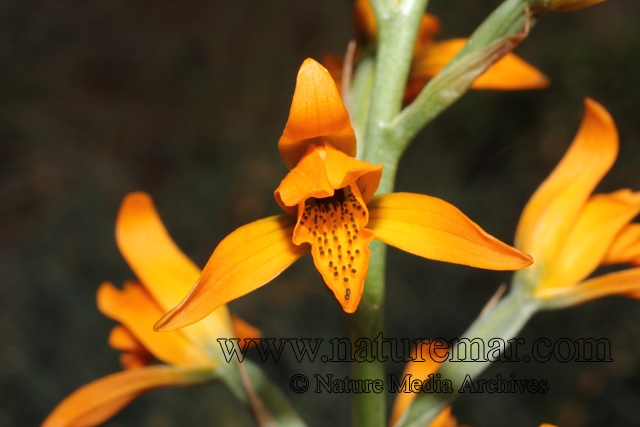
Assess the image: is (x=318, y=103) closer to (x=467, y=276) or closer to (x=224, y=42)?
(x=467, y=276)

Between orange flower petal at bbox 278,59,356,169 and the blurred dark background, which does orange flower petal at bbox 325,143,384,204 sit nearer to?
orange flower petal at bbox 278,59,356,169

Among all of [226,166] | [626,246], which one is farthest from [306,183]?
[226,166]

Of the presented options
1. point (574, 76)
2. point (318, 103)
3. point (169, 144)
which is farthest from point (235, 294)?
point (169, 144)

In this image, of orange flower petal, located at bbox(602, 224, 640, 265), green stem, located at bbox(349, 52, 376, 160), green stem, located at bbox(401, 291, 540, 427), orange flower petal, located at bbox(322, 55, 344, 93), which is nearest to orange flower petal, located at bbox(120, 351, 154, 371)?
green stem, located at bbox(401, 291, 540, 427)

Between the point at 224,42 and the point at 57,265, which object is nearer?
the point at 57,265

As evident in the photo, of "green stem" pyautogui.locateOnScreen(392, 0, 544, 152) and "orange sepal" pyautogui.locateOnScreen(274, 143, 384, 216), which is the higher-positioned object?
"green stem" pyautogui.locateOnScreen(392, 0, 544, 152)

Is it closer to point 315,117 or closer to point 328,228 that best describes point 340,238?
point 328,228
